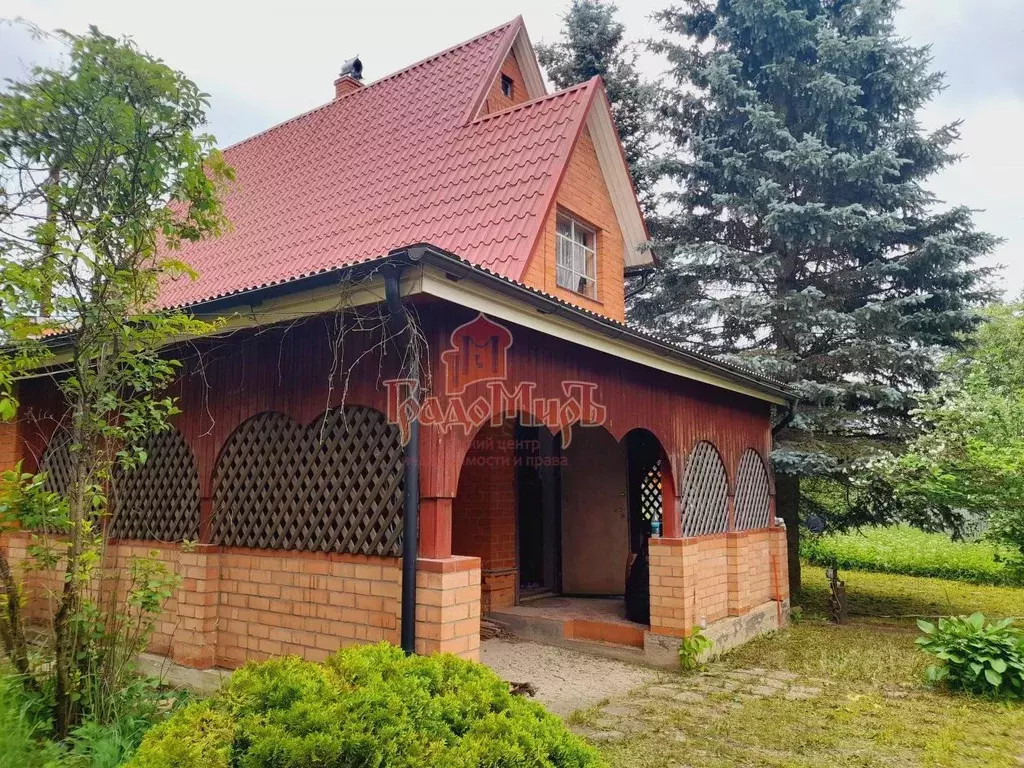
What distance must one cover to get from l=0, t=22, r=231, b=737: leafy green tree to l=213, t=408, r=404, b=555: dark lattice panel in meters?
1.42

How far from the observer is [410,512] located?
473 cm

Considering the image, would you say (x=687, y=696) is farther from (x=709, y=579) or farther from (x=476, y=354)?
(x=476, y=354)

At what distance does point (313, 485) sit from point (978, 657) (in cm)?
607

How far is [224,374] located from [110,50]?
9.37ft

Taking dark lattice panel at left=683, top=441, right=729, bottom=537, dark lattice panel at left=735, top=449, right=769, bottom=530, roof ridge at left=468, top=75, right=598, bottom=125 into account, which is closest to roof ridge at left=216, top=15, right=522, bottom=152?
roof ridge at left=468, top=75, right=598, bottom=125

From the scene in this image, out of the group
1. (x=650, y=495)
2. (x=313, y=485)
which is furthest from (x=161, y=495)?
(x=650, y=495)

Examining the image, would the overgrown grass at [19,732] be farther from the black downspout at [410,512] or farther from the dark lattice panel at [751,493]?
the dark lattice panel at [751,493]

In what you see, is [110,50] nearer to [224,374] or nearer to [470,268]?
[470,268]

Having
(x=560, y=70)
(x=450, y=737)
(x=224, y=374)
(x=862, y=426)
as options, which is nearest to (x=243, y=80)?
(x=560, y=70)

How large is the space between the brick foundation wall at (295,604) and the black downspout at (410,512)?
76mm

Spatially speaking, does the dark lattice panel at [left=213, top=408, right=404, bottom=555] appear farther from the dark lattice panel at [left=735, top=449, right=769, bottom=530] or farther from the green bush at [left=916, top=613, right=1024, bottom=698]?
the dark lattice panel at [left=735, top=449, right=769, bottom=530]

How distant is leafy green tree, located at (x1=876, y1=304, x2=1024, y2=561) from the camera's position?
27.5ft

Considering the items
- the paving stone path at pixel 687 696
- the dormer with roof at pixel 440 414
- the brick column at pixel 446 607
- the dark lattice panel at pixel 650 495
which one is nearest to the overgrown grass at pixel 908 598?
the dormer with roof at pixel 440 414

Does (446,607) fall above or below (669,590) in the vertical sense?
above
